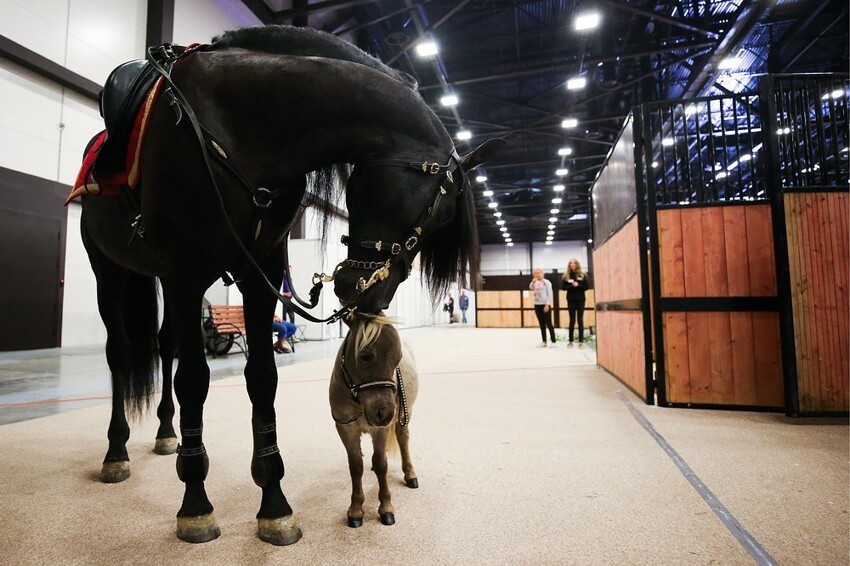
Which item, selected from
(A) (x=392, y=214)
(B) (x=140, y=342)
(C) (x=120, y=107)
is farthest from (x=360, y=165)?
(B) (x=140, y=342)

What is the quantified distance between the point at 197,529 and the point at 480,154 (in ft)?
4.84

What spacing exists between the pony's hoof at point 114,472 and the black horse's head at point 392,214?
149 centimetres

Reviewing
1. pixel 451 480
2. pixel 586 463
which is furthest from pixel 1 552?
pixel 586 463

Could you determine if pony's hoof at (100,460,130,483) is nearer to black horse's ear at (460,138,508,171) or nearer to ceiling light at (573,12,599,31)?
black horse's ear at (460,138,508,171)

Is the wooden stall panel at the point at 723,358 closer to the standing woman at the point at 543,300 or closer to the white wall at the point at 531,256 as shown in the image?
the standing woman at the point at 543,300

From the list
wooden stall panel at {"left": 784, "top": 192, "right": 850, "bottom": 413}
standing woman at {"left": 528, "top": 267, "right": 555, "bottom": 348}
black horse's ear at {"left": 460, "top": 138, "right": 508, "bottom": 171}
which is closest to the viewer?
black horse's ear at {"left": 460, "top": 138, "right": 508, "bottom": 171}

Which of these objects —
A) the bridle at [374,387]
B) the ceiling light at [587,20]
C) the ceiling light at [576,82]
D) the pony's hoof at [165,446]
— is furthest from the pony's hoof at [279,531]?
the ceiling light at [576,82]

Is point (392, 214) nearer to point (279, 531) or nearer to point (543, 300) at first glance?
point (279, 531)

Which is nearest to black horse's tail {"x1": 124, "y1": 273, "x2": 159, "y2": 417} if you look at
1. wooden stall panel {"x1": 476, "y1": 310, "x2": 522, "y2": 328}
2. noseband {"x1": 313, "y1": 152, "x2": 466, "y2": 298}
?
noseband {"x1": 313, "y1": 152, "x2": 466, "y2": 298}

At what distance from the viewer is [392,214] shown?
1226mm

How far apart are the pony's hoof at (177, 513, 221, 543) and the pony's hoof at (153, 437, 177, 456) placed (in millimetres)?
1041

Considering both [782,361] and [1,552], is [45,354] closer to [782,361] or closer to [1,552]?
[1,552]

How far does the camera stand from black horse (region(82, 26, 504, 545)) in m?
1.24

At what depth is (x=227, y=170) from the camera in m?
1.29
